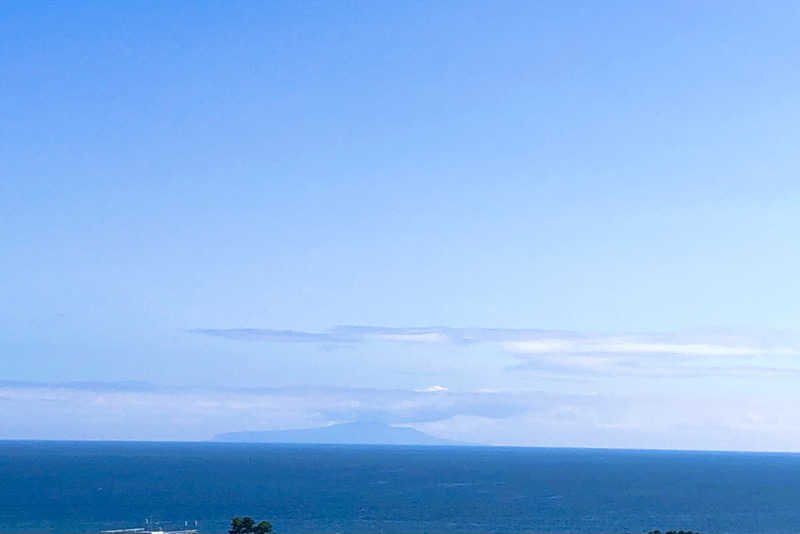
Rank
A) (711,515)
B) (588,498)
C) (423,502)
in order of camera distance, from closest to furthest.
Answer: (711,515) < (423,502) < (588,498)

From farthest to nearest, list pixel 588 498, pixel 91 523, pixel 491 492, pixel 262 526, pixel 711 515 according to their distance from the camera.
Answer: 1. pixel 491 492
2. pixel 588 498
3. pixel 711 515
4. pixel 91 523
5. pixel 262 526

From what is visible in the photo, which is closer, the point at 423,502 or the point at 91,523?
the point at 91,523

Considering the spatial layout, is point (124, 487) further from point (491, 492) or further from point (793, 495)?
point (793, 495)

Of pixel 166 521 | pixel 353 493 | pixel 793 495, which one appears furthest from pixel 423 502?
pixel 793 495

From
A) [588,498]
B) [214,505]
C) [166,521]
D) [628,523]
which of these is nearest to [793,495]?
[588,498]

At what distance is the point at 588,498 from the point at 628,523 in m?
45.3

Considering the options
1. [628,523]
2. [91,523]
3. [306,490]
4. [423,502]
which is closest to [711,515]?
[628,523]

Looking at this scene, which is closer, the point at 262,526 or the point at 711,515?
the point at 262,526

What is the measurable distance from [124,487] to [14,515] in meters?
59.5

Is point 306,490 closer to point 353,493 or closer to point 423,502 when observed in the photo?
point 353,493

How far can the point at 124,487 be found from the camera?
190875 millimetres

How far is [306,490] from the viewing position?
185 metres

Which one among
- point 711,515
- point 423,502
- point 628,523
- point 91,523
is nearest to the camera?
point 91,523

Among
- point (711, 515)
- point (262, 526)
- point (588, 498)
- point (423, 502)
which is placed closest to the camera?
point (262, 526)
